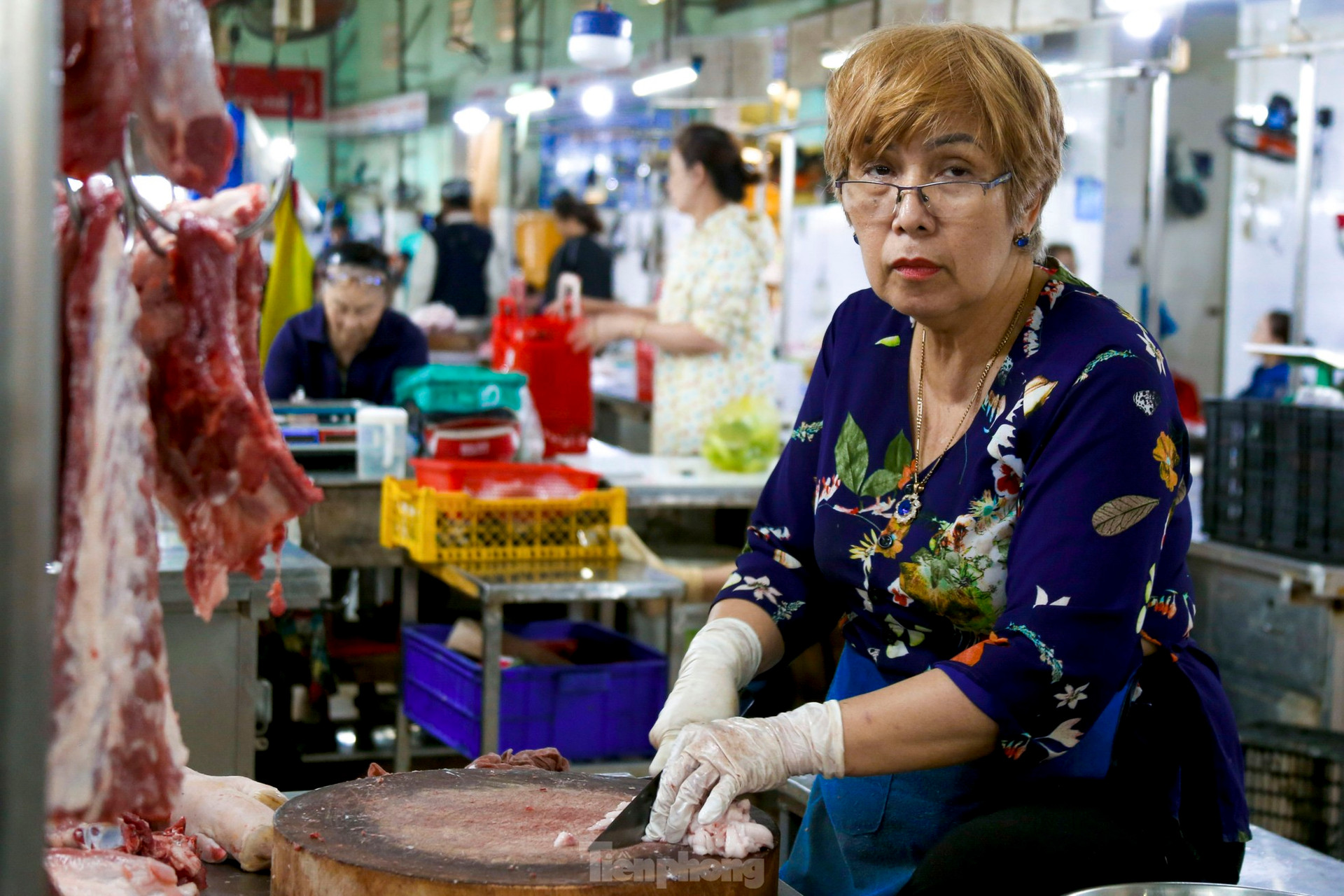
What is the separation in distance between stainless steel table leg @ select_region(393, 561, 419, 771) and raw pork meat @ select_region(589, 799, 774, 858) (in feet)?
8.57

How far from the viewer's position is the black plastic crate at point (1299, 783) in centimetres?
376

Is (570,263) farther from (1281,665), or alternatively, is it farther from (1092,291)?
(1092,291)

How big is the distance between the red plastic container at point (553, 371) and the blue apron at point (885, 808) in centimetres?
364

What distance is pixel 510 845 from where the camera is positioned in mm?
1556

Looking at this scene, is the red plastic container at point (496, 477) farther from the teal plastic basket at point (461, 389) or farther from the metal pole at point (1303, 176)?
the metal pole at point (1303, 176)

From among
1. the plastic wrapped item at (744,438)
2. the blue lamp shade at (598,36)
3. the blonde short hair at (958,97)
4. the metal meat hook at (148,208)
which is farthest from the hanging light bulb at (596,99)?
the metal meat hook at (148,208)

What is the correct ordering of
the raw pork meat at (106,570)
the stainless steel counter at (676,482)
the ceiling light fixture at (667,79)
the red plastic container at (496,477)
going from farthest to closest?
the ceiling light fixture at (667,79)
the stainless steel counter at (676,482)
the red plastic container at (496,477)
the raw pork meat at (106,570)

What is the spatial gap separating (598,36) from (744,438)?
2.08 metres

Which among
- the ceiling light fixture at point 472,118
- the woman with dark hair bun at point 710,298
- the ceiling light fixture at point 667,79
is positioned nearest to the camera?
the woman with dark hair bun at point 710,298

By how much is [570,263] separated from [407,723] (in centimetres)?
516

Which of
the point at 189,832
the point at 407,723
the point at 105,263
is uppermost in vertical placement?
the point at 105,263

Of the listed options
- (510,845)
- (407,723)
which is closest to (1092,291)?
(510,845)

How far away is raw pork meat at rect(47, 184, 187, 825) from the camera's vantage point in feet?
3.70

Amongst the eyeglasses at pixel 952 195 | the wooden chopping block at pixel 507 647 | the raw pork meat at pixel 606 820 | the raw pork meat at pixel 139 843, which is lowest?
the wooden chopping block at pixel 507 647
